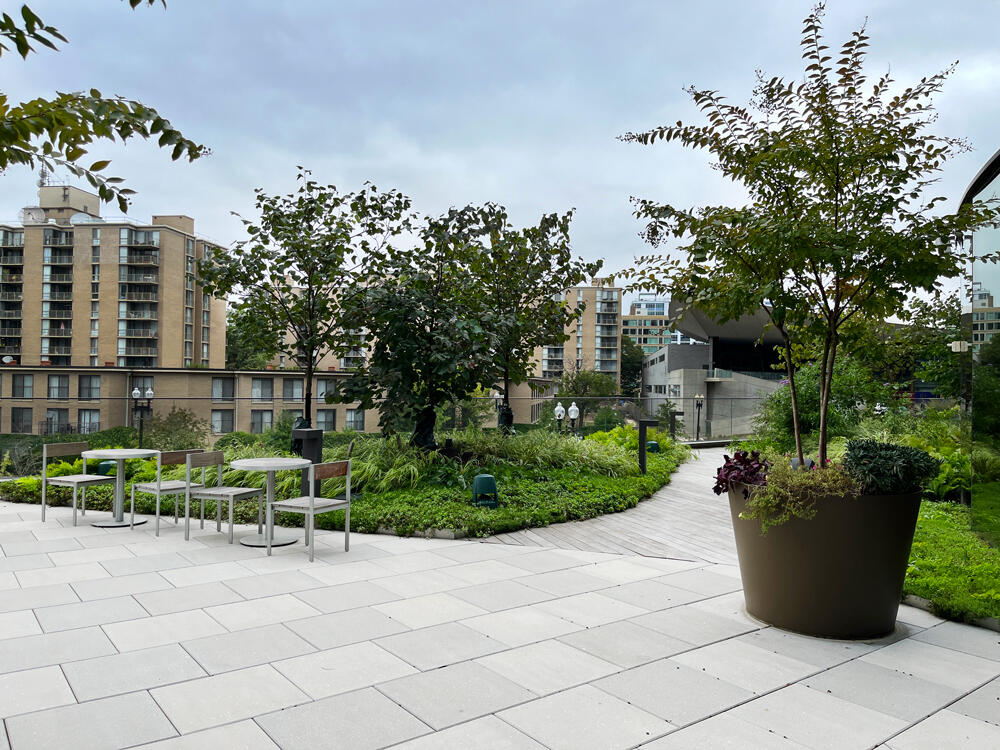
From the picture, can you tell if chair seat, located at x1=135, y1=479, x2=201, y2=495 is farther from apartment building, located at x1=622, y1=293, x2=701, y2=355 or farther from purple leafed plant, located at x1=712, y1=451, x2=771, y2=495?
apartment building, located at x1=622, y1=293, x2=701, y2=355

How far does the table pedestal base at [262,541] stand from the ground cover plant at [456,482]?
67 centimetres

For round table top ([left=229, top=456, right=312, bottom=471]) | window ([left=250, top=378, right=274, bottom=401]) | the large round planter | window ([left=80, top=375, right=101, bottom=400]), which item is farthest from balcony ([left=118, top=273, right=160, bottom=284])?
the large round planter

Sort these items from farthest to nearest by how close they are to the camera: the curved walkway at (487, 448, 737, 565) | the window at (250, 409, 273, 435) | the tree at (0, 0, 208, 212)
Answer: the window at (250, 409, 273, 435) < the curved walkway at (487, 448, 737, 565) < the tree at (0, 0, 208, 212)

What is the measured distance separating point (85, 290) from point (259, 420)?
6750cm

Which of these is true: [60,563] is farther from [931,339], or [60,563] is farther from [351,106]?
[931,339]

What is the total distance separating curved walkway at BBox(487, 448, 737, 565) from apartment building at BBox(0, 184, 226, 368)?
72.9 metres

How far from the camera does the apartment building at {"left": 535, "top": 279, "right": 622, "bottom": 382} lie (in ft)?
357

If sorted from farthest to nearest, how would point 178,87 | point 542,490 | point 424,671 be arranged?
point 542,490
point 178,87
point 424,671

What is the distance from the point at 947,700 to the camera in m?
3.57

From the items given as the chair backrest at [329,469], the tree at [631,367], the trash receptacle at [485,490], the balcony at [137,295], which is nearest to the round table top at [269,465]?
the chair backrest at [329,469]

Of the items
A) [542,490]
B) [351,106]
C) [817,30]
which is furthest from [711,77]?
[351,106]

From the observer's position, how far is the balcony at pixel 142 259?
72.2 m

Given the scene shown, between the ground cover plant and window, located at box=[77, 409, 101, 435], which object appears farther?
window, located at box=[77, 409, 101, 435]

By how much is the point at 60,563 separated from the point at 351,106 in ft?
25.7
